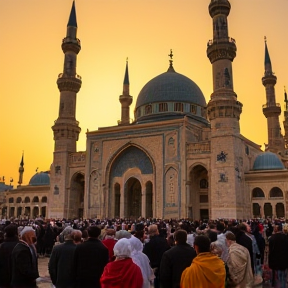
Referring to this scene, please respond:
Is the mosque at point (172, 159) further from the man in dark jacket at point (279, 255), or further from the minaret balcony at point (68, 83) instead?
the man in dark jacket at point (279, 255)

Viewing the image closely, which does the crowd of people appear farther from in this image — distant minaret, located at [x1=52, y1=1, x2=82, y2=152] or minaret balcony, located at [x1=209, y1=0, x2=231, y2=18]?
distant minaret, located at [x1=52, y1=1, x2=82, y2=152]

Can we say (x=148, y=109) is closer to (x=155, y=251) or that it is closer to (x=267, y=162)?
(x=267, y=162)

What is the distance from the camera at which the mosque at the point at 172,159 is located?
25984mm

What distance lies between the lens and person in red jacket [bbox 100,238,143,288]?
10.5ft

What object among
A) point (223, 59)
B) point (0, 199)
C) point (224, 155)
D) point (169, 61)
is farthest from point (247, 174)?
point (0, 199)

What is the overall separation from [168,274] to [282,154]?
3568 centimetres

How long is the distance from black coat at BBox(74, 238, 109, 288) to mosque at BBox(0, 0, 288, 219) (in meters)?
21.6

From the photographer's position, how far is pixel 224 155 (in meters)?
25.4

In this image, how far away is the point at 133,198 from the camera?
3188 centimetres

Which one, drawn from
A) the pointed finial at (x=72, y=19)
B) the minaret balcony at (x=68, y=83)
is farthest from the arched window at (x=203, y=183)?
the pointed finial at (x=72, y=19)

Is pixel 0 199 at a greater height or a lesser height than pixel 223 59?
lesser

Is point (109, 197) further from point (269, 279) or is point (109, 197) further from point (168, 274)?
point (168, 274)

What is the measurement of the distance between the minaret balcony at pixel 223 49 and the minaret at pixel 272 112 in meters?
9.34

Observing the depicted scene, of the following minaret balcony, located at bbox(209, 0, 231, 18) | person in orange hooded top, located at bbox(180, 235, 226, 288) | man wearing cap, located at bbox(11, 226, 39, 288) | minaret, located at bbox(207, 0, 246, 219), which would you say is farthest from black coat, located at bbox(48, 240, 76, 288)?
minaret balcony, located at bbox(209, 0, 231, 18)
